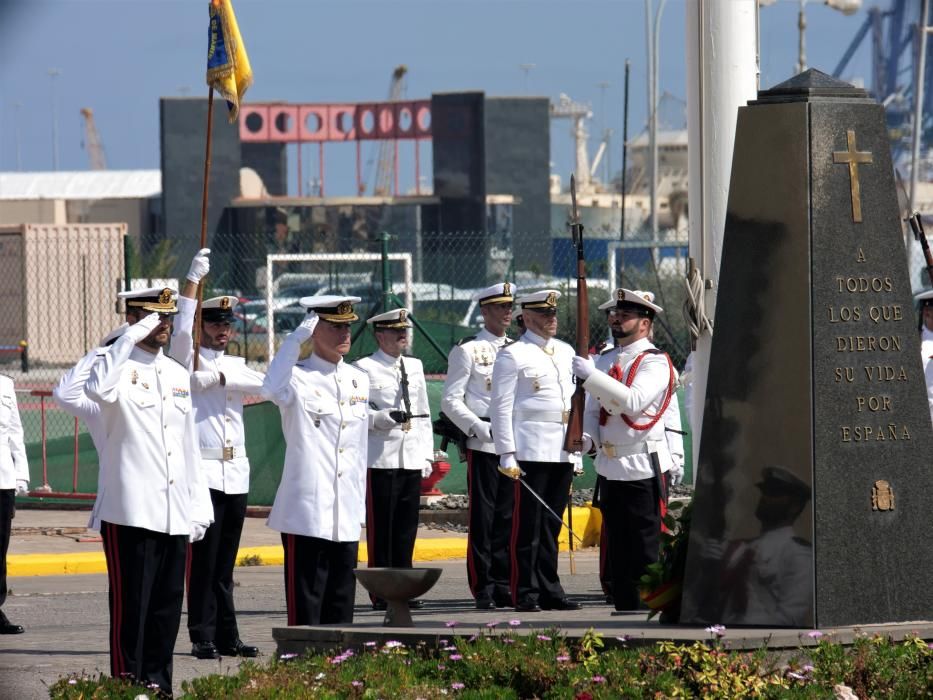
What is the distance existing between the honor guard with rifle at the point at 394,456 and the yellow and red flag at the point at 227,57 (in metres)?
1.75

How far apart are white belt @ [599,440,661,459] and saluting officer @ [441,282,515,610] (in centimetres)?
173

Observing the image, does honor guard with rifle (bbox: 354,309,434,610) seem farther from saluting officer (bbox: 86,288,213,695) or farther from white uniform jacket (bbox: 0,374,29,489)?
saluting officer (bbox: 86,288,213,695)

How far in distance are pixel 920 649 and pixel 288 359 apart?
3621 millimetres

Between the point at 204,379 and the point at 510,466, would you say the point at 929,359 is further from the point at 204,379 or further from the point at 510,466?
the point at 204,379

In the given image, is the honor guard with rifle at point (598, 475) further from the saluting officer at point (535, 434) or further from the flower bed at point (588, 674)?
the flower bed at point (588, 674)

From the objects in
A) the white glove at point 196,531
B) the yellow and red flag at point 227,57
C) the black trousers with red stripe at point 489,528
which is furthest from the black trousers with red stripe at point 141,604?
the black trousers with red stripe at point 489,528

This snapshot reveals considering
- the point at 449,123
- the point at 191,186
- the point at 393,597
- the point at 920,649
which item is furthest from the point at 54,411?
the point at 449,123

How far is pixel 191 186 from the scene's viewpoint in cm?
6400

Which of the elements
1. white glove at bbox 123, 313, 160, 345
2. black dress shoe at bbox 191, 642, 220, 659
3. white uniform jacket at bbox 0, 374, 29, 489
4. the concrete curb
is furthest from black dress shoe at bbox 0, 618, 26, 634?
white glove at bbox 123, 313, 160, 345

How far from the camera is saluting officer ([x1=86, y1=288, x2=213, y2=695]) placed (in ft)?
26.8

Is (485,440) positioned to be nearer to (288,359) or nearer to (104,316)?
(288,359)

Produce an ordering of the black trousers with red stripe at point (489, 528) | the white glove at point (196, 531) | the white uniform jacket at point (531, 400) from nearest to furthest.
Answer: the white glove at point (196, 531), the white uniform jacket at point (531, 400), the black trousers with red stripe at point (489, 528)

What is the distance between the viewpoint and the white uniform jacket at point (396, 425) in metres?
11.5

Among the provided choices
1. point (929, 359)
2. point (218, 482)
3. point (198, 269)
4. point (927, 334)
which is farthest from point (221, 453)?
point (927, 334)
